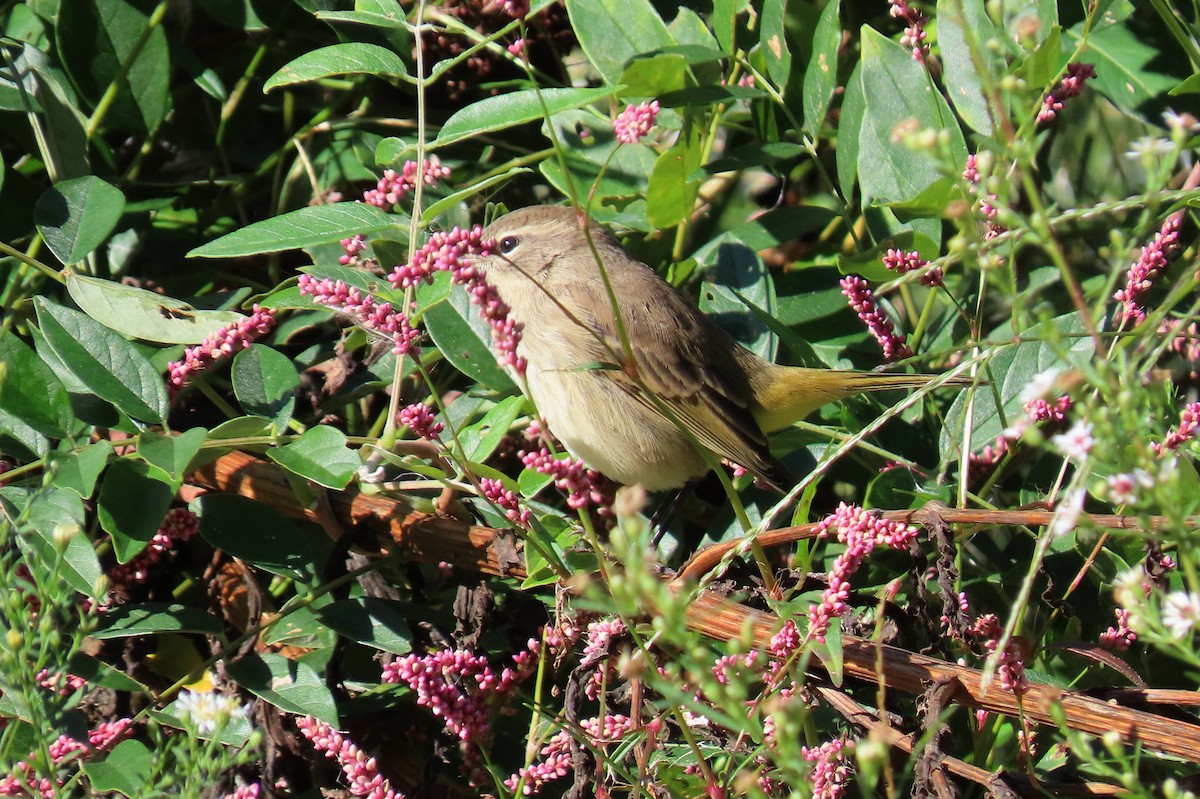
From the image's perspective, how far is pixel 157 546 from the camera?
265 centimetres

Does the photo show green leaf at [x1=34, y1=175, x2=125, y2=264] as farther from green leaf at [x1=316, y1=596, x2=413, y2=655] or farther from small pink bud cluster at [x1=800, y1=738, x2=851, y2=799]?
small pink bud cluster at [x1=800, y1=738, x2=851, y2=799]

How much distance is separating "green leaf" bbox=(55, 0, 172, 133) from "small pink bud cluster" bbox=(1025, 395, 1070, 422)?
2372 millimetres

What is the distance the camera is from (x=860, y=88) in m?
2.99

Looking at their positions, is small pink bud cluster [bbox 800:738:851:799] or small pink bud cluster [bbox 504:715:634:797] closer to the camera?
small pink bud cluster [bbox 800:738:851:799]

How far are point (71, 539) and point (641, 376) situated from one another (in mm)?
1677

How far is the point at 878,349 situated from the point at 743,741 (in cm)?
138

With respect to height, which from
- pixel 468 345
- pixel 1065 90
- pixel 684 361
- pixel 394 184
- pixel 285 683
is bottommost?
pixel 285 683

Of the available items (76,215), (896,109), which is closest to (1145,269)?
(896,109)

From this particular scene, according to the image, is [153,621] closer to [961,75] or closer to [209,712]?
[209,712]

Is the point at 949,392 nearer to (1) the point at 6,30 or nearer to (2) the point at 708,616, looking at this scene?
(2) the point at 708,616

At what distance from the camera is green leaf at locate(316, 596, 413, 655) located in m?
2.50

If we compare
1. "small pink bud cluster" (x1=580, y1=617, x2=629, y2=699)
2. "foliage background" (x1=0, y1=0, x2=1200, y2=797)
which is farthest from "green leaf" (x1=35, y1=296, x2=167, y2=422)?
"small pink bud cluster" (x1=580, y1=617, x2=629, y2=699)

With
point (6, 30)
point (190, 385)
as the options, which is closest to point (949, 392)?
point (190, 385)

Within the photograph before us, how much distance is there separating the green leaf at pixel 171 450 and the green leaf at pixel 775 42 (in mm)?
1650
